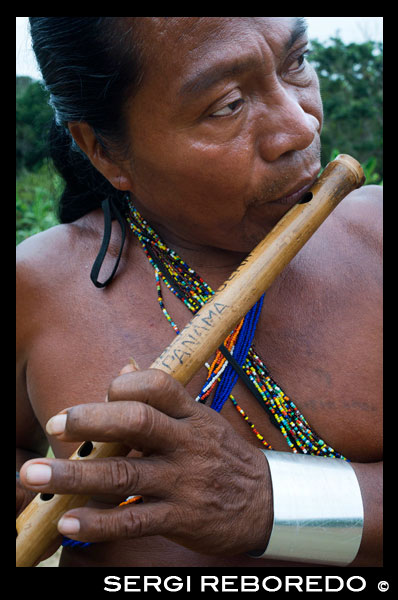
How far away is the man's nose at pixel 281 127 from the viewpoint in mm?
1359

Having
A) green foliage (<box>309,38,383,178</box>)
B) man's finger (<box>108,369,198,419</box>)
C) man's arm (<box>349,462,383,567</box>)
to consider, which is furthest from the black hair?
green foliage (<box>309,38,383,178</box>)

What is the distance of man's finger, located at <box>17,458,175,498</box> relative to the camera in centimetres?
106

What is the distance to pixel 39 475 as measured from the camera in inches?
41.5

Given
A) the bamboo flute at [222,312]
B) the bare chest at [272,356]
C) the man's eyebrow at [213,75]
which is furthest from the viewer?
the bare chest at [272,356]

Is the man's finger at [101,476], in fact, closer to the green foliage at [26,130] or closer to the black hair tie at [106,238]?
the black hair tie at [106,238]

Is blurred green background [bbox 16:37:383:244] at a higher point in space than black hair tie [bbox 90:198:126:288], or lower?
lower

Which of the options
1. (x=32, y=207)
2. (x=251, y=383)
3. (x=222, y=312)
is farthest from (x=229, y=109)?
(x=32, y=207)

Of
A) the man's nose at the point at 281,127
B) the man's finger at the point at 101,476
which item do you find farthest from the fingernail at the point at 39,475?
the man's nose at the point at 281,127

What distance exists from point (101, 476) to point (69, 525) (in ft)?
0.37

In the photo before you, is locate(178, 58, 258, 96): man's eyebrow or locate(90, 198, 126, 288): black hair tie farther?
locate(90, 198, 126, 288): black hair tie

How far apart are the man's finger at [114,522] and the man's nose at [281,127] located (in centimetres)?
81

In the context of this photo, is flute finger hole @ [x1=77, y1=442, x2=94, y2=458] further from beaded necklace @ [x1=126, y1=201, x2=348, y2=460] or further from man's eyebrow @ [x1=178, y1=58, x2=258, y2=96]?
man's eyebrow @ [x1=178, y1=58, x2=258, y2=96]

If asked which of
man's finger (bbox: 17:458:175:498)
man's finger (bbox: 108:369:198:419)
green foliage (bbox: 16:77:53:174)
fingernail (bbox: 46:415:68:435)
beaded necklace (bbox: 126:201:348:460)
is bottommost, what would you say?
green foliage (bbox: 16:77:53:174)

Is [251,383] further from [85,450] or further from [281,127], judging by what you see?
[281,127]
